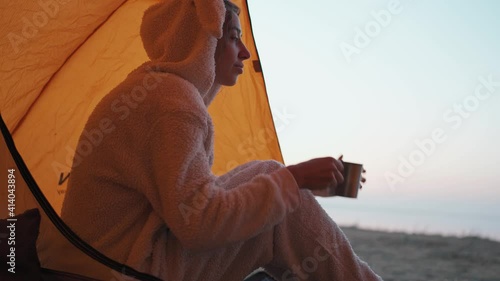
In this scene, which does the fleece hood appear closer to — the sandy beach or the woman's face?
the woman's face

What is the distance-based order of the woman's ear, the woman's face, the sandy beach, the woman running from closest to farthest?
the woman
the woman's ear
the woman's face
the sandy beach

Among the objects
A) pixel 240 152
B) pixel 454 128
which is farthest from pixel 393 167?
pixel 240 152

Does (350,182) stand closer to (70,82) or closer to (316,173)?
(316,173)

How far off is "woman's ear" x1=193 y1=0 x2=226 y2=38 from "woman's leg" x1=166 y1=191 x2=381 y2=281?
0.99ft

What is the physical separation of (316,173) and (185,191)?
0.21m

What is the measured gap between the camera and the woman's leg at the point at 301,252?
3.01 feet

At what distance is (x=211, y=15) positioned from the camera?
907mm

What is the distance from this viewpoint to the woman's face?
105 cm

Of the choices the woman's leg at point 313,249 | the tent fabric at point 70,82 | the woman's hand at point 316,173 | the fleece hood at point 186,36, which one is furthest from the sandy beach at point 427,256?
the fleece hood at point 186,36

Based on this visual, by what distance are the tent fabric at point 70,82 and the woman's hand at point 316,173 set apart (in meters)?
0.53

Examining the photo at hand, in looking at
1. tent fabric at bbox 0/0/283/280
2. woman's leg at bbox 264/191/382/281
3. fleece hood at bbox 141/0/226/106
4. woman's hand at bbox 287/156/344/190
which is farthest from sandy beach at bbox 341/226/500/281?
fleece hood at bbox 141/0/226/106

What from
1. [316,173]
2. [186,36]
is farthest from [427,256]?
[186,36]

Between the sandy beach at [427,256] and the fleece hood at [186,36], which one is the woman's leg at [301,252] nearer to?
the fleece hood at [186,36]

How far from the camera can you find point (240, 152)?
1479 mm
